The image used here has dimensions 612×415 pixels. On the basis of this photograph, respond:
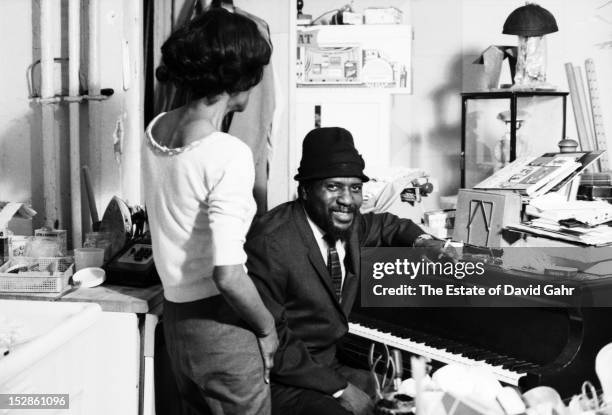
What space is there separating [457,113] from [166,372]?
115 inches

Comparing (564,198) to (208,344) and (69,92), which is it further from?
(69,92)

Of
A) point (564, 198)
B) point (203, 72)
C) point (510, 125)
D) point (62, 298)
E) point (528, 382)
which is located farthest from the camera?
point (510, 125)

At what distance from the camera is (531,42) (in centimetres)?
402

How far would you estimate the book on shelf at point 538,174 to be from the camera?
2740mm

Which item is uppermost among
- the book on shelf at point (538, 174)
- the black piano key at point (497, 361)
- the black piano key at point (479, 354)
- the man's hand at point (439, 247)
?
the book on shelf at point (538, 174)

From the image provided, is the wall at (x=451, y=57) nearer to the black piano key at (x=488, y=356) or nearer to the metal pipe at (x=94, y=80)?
the metal pipe at (x=94, y=80)

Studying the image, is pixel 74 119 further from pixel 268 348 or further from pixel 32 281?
pixel 268 348

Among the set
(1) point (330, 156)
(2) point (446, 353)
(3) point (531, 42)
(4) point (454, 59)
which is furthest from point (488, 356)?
(4) point (454, 59)

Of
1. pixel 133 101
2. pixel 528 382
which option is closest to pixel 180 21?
pixel 133 101

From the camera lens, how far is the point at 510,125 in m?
3.92

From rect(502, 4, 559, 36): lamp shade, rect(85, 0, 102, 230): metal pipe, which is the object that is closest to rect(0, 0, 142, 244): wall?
rect(85, 0, 102, 230): metal pipe

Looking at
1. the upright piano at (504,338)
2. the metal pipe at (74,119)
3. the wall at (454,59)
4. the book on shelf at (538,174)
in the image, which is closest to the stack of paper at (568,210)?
the book on shelf at (538,174)

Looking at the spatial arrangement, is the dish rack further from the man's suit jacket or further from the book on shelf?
the book on shelf

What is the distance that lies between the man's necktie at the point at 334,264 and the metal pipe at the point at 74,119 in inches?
50.2
